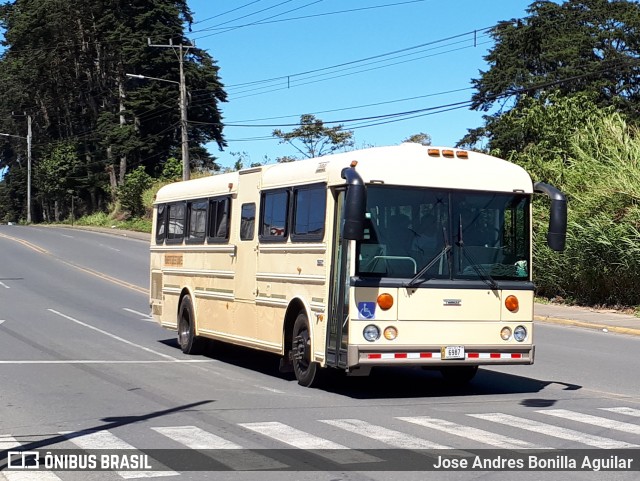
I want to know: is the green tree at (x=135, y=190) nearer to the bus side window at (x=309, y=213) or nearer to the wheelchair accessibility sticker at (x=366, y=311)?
the bus side window at (x=309, y=213)

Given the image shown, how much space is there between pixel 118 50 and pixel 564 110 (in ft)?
156

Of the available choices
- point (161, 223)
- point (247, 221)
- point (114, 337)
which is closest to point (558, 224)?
point (247, 221)

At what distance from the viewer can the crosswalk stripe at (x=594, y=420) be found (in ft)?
32.4

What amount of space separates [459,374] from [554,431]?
12.9 feet

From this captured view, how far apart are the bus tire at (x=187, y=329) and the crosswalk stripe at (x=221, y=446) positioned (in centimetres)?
758

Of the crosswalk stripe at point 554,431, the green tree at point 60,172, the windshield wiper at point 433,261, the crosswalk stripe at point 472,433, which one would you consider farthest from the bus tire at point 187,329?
the green tree at point 60,172

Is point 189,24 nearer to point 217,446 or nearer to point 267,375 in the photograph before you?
point 267,375

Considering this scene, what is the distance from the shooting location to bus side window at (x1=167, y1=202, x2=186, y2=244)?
60.7 ft

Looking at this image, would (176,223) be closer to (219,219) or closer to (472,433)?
(219,219)

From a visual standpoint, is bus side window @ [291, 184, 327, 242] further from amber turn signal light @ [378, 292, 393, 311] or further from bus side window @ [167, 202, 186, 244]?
bus side window @ [167, 202, 186, 244]

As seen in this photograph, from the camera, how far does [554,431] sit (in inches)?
382

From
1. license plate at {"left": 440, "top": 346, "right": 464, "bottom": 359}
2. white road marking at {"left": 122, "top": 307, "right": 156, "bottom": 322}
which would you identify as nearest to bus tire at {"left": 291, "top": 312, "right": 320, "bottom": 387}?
license plate at {"left": 440, "top": 346, "right": 464, "bottom": 359}

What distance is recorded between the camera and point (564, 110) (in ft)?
117

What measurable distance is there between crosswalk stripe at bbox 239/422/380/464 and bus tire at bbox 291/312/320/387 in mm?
2811
